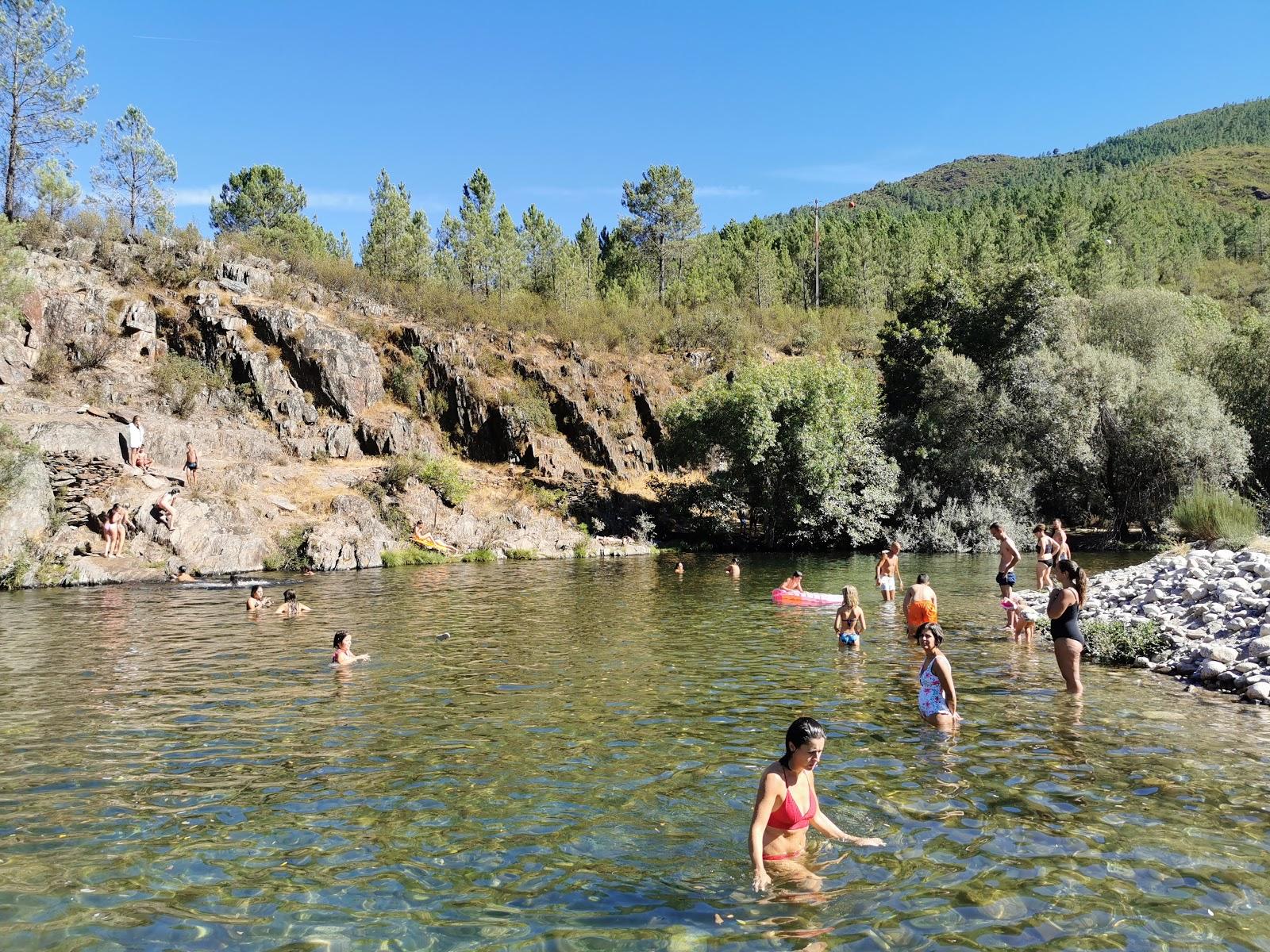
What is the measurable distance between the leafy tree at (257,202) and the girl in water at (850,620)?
232ft

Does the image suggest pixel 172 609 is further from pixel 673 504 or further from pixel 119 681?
pixel 673 504

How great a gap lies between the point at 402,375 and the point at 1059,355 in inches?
1512

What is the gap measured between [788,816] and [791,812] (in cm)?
4

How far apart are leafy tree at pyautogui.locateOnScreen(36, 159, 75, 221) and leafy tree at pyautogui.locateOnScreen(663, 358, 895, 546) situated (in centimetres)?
3902

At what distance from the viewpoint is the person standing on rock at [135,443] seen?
32625 mm

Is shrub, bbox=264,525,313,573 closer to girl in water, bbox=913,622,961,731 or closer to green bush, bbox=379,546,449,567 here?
green bush, bbox=379,546,449,567

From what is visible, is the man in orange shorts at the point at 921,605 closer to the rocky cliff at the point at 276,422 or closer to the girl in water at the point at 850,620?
the girl in water at the point at 850,620

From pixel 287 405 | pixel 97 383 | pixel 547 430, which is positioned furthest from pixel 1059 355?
pixel 97 383

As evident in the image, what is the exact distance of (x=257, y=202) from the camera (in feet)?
242

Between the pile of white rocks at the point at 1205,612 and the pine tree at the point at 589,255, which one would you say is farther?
the pine tree at the point at 589,255

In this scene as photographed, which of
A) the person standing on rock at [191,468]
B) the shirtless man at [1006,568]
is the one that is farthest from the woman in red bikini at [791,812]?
the person standing on rock at [191,468]

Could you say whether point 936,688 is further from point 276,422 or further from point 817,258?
point 817,258

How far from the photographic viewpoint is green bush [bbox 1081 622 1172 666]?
14.4 m

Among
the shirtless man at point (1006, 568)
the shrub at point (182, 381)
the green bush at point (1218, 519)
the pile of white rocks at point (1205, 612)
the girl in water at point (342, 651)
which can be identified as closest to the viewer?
the pile of white rocks at point (1205, 612)
